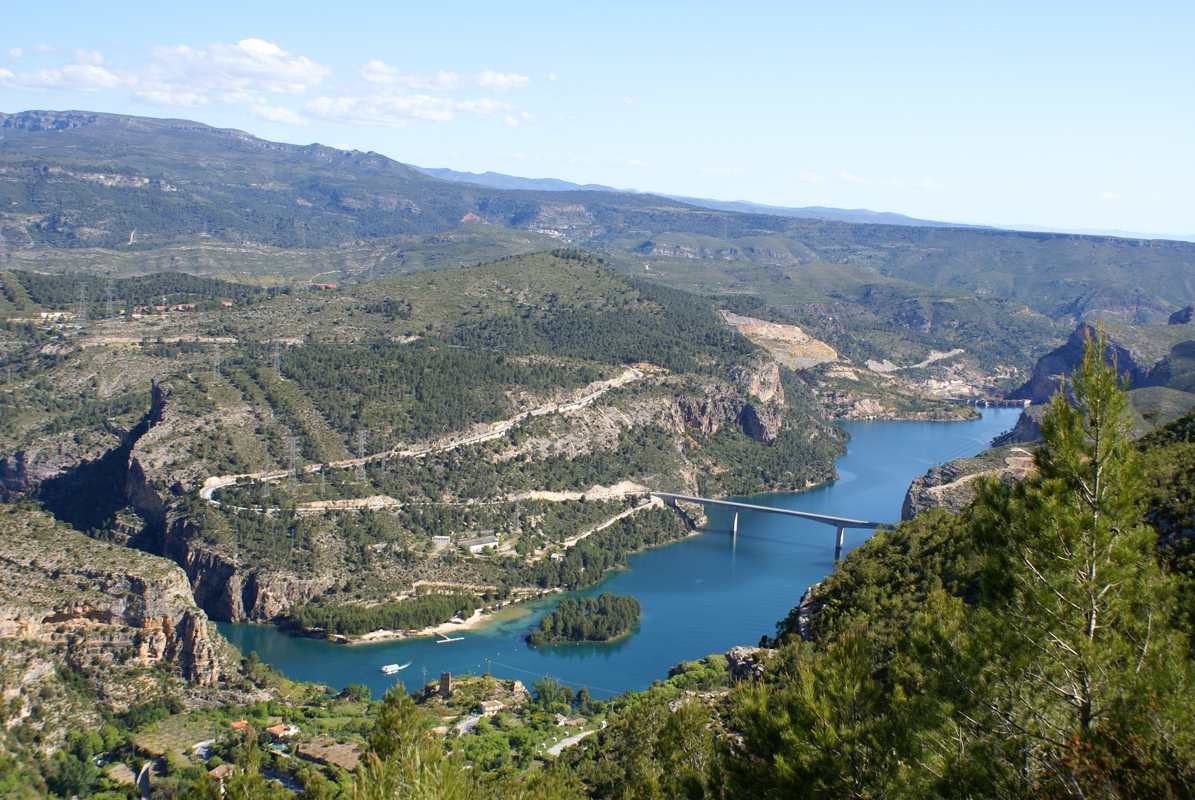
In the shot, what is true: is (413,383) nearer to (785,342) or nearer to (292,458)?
(292,458)

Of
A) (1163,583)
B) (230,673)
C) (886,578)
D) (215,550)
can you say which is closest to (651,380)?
(215,550)

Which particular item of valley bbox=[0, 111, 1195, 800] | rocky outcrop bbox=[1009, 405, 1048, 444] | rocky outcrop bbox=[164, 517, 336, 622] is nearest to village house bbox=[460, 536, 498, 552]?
valley bbox=[0, 111, 1195, 800]

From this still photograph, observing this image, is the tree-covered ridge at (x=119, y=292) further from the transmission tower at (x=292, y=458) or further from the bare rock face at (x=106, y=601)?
the bare rock face at (x=106, y=601)

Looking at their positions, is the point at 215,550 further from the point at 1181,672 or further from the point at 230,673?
the point at 1181,672

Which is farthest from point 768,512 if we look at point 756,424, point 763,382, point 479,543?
point 479,543

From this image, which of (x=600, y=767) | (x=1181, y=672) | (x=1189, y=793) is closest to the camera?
(x=1189, y=793)

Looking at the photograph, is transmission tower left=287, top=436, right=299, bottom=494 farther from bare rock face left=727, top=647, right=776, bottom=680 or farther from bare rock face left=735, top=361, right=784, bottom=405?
bare rock face left=735, top=361, right=784, bottom=405
